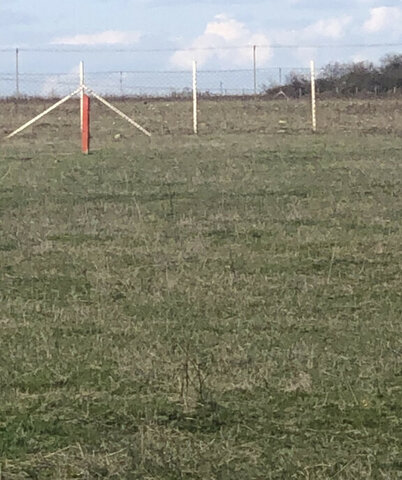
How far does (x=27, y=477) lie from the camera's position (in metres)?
3.47

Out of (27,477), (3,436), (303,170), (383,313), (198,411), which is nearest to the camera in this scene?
(27,477)

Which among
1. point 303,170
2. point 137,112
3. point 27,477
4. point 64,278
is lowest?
point 27,477

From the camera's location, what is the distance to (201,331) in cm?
529

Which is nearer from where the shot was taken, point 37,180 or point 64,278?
point 64,278

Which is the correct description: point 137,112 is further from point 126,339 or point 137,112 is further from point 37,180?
point 126,339

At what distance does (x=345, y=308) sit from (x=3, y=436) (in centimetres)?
252

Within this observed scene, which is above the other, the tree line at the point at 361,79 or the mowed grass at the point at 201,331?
the tree line at the point at 361,79

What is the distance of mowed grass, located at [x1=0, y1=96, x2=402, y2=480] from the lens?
3705 mm

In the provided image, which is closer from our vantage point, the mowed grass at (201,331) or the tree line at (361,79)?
the mowed grass at (201,331)

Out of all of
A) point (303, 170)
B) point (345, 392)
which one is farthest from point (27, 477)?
point (303, 170)

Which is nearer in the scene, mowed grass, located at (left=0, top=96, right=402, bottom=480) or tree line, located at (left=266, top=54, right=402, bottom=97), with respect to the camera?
mowed grass, located at (left=0, top=96, right=402, bottom=480)

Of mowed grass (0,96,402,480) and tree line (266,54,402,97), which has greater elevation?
tree line (266,54,402,97)

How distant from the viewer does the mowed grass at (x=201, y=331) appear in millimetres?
3705

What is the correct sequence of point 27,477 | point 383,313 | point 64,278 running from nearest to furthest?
1. point 27,477
2. point 383,313
3. point 64,278
